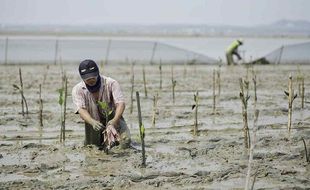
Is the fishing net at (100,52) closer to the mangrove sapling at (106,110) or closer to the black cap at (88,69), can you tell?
the mangrove sapling at (106,110)

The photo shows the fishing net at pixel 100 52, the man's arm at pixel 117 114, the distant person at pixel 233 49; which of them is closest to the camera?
the man's arm at pixel 117 114

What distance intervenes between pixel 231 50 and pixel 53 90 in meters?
10.0

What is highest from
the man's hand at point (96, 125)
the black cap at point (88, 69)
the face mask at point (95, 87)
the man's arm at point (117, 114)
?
the black cap at point (88, 69)

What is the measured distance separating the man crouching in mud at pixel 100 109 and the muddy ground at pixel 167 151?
171 millimetres

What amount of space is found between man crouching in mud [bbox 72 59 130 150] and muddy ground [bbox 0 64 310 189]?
0.17m

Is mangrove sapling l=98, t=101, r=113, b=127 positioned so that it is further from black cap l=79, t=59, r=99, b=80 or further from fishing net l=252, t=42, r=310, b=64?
fishing net l=252, t=42, r=310, b=64

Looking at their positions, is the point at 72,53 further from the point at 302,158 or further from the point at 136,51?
the point at 302,158

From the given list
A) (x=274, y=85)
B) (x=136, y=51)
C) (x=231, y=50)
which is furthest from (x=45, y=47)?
(x=274, y=85)

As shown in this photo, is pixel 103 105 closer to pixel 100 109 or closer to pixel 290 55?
pixel 100 109

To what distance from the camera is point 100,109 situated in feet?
22.4

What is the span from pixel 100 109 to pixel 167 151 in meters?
1.06

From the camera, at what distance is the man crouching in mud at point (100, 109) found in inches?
259

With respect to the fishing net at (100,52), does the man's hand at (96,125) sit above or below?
below

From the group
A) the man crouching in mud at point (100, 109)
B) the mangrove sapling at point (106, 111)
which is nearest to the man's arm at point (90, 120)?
the man crouching in mud at point (100, 109)
